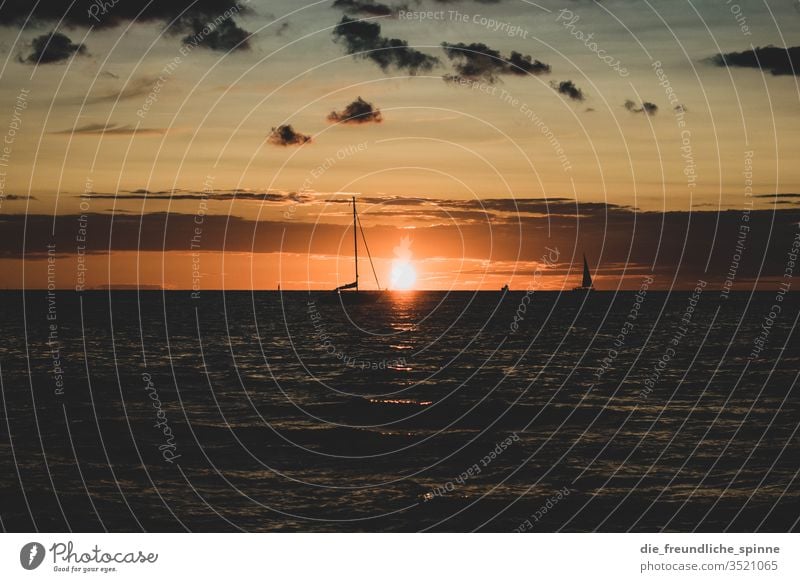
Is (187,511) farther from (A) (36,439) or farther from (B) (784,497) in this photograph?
(B) (784,497)

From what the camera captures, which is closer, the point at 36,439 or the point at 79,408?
the point at 36,439

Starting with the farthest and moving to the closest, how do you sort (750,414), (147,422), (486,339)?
→ 1. (486,339)
2. (750,414)
3. (147,422)

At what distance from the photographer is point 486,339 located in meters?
120

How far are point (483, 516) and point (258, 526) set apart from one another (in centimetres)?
689

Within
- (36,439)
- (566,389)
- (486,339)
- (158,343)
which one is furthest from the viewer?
(486,339)

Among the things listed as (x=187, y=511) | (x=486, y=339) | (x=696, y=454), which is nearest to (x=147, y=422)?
(x=187, y=511)

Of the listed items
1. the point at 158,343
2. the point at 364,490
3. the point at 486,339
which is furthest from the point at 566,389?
the point at 158,343
